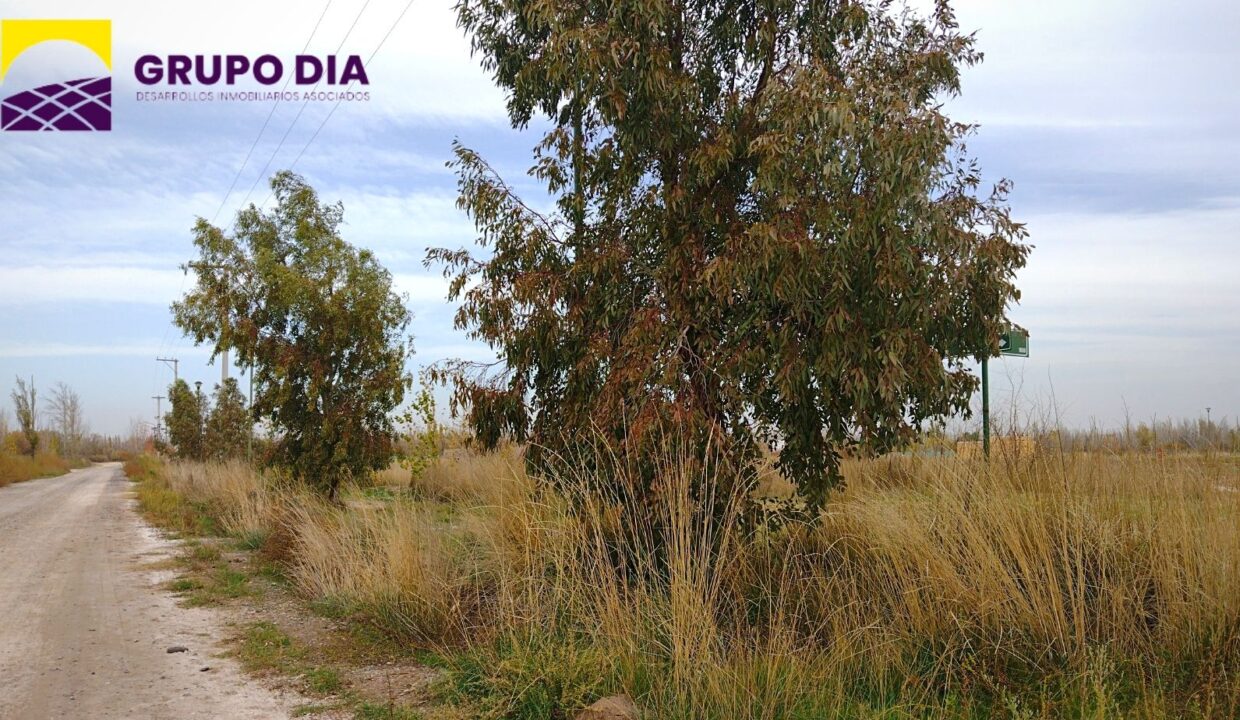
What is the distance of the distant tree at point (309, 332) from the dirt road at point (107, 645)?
2.74m

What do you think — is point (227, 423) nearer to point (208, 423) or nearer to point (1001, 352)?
point (208, 423)

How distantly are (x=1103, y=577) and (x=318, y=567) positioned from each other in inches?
275

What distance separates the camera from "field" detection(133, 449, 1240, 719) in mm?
4668

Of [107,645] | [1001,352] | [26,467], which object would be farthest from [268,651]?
[26,467]

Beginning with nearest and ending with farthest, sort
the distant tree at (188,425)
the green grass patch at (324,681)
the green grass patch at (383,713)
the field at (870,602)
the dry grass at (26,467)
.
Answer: the field at (870,602), the green grass patch at (383,713), the green grass patch at (324,681), the distant tree at (188,425), the dry grass at (26,467)

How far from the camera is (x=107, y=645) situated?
23.0ft

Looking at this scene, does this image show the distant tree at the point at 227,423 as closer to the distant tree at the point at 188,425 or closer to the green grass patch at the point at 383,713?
the distant tree at the point at 188,425

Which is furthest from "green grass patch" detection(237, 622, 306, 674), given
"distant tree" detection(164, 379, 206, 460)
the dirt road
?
"distant tree" detection(164, 379, 206, 460)

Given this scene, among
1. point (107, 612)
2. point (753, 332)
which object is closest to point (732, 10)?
point (753, 332)

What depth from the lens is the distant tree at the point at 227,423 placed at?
28.3 metres

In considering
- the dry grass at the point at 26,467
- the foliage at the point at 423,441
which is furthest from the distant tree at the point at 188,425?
the foliage at the point at 423,441

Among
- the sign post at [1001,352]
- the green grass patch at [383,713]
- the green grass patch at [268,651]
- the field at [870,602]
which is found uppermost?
the sign post at [1001,352]

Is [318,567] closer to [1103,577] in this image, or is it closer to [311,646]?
[311,646]

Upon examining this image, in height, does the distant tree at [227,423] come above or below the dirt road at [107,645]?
above
